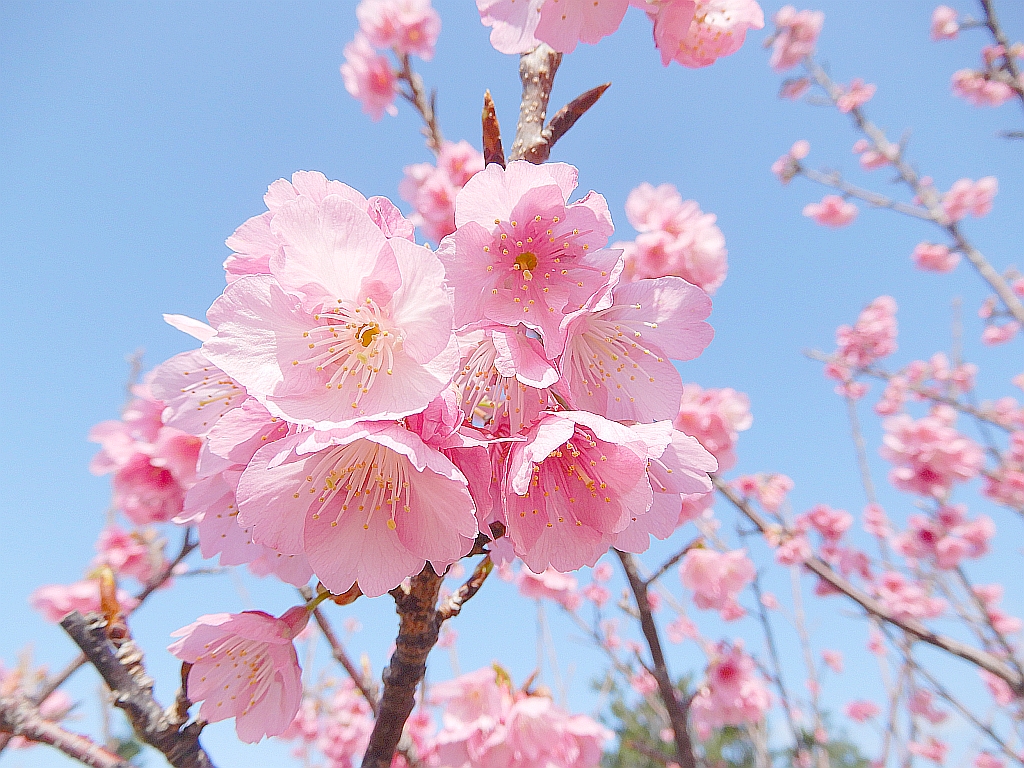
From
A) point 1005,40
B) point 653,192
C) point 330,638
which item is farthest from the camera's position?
point 1005,40

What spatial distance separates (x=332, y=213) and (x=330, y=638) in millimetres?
1339

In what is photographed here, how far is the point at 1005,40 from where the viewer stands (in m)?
4.17

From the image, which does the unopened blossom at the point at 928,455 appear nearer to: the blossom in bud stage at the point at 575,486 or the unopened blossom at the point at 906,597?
the unopened blossom at the point at 906,597

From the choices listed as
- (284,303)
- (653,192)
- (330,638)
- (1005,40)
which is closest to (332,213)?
(284,303)

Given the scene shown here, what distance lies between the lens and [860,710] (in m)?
8.02

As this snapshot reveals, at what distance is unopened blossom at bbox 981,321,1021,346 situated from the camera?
8.29m

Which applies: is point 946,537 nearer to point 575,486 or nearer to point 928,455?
point 928,455

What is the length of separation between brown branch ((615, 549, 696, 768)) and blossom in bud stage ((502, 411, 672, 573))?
97cm

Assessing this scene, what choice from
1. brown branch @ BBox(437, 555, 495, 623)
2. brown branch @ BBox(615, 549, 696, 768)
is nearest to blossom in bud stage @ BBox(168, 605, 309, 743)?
brown branch @ BBox(437, 555, 495, 623)

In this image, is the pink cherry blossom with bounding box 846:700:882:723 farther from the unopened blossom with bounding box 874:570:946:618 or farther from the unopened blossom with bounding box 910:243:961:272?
the unopened blossom with bounding box 910:243:961:272

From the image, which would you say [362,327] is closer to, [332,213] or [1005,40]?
[332,213]

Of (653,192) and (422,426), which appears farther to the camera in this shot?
(653,192)

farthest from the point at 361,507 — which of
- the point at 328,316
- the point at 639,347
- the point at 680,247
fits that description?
the point at 680,247

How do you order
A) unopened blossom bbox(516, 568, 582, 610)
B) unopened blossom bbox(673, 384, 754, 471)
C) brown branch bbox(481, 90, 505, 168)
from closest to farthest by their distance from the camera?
brown branch bbox(481, 90, 505, 168) → unopened blossom bbox(673, 384, 754, 471) → unopened blossom bbox(516, 568, 582, 610)
